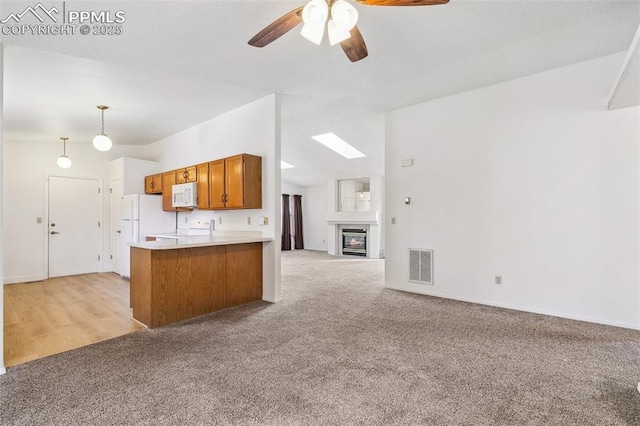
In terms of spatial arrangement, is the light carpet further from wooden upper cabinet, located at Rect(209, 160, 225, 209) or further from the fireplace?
the fireplace

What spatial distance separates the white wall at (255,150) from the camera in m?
4.18

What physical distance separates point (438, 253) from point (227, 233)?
3.13m

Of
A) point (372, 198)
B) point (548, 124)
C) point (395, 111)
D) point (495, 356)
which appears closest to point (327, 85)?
point (395, 111)

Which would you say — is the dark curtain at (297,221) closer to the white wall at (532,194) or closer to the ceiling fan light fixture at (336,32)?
the white wall at (532,194)

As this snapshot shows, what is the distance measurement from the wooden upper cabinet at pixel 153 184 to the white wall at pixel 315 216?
18.5 ft

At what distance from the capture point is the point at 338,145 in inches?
285

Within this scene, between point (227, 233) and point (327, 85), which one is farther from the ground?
point (327, 85)

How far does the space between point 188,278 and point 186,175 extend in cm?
228

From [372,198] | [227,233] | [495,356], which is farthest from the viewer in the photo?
[372,198]

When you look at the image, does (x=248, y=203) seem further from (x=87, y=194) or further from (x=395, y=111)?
(x=87, y=194)

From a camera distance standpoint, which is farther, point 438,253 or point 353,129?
point 353,129

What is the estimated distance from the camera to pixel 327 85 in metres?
3.93

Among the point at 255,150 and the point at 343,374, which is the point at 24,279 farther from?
the point at 343,374

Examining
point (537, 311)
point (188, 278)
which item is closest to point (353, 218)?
point (537, 311)
